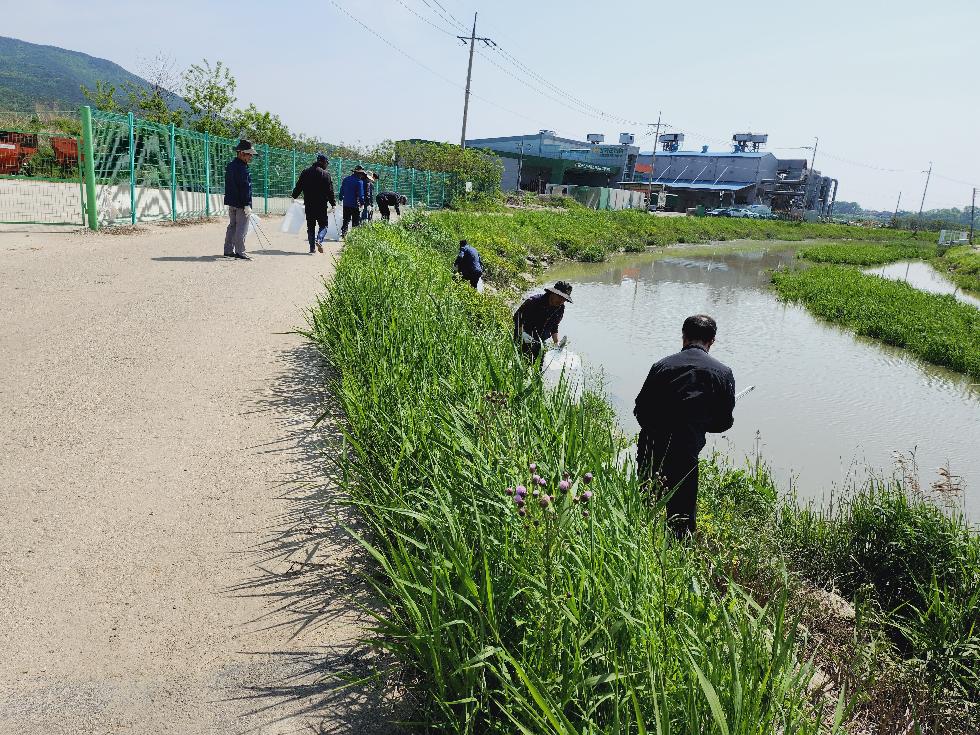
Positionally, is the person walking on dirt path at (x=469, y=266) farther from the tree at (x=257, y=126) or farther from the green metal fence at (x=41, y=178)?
the tree at (x=257, y=126)

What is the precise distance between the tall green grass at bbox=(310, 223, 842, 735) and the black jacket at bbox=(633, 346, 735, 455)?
2.32ft

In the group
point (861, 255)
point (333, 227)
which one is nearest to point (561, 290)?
point (333, 227)

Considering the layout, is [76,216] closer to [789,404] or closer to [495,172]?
[789,404]

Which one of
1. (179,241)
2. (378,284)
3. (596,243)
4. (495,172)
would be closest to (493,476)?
(378,284)

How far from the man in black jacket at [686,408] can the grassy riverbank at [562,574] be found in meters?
0.51

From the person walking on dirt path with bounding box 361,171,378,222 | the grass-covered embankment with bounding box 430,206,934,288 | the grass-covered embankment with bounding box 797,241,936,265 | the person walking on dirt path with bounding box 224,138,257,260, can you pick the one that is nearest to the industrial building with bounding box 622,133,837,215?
the grass-covered embankment with bounding box 430,206,934,288

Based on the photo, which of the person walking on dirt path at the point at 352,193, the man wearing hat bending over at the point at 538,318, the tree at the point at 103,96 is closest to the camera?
the man wearing hat bending over at the point at 538,318

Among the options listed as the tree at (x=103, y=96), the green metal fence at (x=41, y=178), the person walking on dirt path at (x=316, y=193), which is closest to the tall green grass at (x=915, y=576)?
the person walking on dirt path at (x=316, y=193)

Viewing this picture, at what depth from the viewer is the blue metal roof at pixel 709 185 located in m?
81.2

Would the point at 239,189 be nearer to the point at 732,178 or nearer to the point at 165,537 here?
the point at 165,537

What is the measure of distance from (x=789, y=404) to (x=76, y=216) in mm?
14768

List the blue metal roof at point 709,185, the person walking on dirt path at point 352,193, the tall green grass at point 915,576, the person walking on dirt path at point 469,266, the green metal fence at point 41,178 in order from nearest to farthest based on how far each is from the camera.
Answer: the tall green grass at point 915,576, the person walking on dirt path at point 469,266, the person walking on dirt path at point 352,193, the green metal fence at point 41,178, the blue metal roof at point 709,185

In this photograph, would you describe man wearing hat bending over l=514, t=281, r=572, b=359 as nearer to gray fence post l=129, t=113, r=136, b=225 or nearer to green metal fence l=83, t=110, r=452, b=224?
green metal fence l=83, t=110, r=452, b=224

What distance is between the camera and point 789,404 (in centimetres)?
1056
